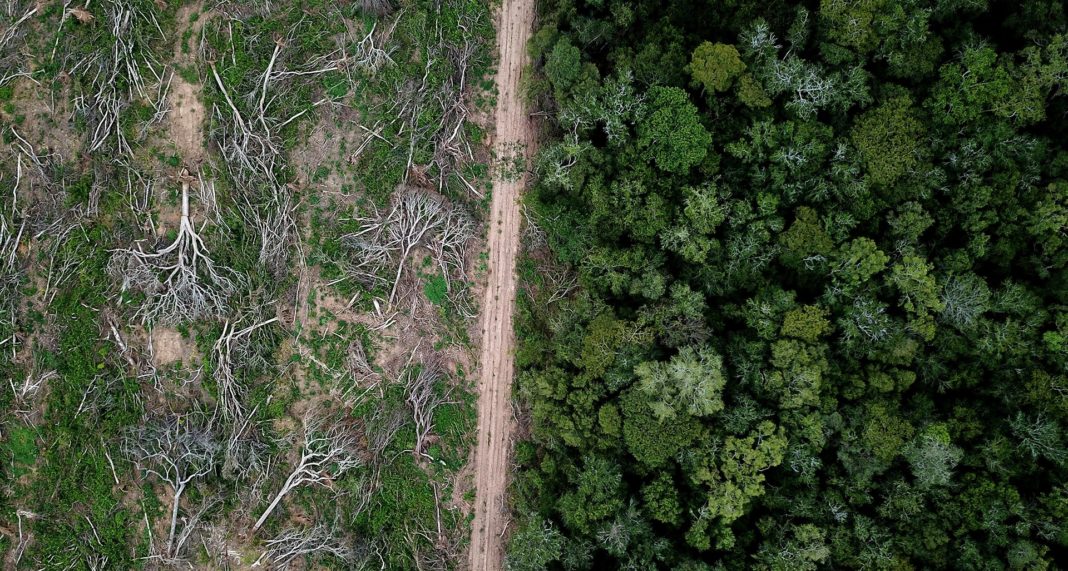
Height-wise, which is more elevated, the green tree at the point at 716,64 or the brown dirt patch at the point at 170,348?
the green tree at the point at 716,64

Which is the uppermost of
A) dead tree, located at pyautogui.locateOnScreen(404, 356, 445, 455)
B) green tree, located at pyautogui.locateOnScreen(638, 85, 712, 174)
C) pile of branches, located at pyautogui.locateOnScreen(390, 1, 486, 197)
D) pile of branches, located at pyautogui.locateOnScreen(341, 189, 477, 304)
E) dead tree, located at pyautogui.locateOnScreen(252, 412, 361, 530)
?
green tree, located at pyautogui.locateOnScreen(638, 85, 712, 174)

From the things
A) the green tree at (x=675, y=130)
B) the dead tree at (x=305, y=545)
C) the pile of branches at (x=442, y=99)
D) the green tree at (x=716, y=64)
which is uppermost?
the green tree at (x=716, y=64)

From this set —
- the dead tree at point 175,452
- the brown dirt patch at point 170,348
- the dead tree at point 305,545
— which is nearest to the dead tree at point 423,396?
the dead tree at point 305,545

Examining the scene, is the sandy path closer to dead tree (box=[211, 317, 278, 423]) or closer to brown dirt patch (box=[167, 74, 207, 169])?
dead tree (box=[211, 317, 278, 423])

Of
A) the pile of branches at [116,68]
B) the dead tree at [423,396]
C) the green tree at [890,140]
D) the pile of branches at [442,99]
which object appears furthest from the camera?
the dead tree at [423,396]

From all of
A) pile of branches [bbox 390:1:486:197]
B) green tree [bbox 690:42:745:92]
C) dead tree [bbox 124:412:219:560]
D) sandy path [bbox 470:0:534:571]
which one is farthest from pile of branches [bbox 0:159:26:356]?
green tree [bbox 690:42:745:92]

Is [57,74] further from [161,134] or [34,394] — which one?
[34,394]

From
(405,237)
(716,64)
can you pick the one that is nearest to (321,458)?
(405,237)

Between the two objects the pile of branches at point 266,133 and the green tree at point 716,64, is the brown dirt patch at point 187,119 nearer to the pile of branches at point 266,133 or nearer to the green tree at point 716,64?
the pile of branches at point 266,133
